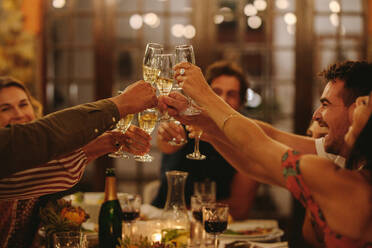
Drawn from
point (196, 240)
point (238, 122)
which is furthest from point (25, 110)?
point (238, 122)

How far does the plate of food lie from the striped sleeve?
2.24 feet

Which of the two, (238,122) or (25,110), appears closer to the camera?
(238,122)

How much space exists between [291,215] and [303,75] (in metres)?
1.39

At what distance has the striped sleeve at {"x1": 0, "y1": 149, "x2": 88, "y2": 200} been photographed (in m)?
1.25

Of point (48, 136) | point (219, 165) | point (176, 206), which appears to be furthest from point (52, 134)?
point (219, 165)

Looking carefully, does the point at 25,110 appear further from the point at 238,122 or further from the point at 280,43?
the point at 280,43

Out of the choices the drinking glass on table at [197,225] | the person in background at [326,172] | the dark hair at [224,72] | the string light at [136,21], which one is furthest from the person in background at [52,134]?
the string light at [136,21]

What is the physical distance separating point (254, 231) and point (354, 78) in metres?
0.74

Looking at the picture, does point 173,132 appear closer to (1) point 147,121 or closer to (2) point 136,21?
(1) point 147,121

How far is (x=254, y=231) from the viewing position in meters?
1.79

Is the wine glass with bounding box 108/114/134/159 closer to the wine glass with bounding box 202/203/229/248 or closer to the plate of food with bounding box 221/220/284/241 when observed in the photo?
the wine glass with bounding box 202/203/229/248

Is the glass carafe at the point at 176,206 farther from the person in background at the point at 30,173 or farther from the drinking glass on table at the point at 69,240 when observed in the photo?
the drinking glass on table at the point at 69,240

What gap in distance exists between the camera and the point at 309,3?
13.9 feet

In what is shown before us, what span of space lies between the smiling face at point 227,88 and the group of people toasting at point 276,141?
1004mm
